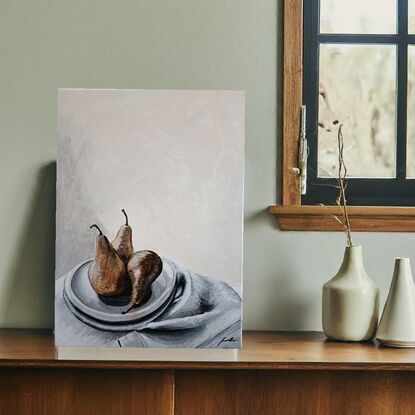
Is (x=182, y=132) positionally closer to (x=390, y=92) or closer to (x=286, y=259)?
(x=286, y=259)

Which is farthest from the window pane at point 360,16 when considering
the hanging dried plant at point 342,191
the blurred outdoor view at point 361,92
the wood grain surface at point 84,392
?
the wood grain surface at point 84,392

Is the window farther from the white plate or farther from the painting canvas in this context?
the white plate

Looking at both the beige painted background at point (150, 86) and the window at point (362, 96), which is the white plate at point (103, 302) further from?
the window at point (362, 96)

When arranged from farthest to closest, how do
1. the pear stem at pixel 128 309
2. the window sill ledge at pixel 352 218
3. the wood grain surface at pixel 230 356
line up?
the window sill ledge at pixel 352 218
the pear stem at pixel 128 309
the wood grain surface at pixel 230 356

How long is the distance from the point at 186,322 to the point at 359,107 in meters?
0.72

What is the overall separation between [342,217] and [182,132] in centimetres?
46

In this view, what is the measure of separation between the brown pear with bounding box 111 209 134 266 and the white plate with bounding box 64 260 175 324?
7 centimetres

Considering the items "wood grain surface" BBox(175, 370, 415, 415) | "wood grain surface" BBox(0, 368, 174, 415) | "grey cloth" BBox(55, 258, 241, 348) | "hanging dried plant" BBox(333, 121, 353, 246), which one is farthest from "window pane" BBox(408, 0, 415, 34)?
"wood grain surface" BBox(0, 368, 174, 415)

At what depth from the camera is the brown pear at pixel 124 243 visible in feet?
6.33

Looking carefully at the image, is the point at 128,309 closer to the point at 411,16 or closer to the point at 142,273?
the point at 142,273

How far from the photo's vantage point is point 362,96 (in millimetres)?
2121

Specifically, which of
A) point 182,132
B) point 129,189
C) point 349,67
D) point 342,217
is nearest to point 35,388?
point 129,189

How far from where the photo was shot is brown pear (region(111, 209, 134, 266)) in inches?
76.0
